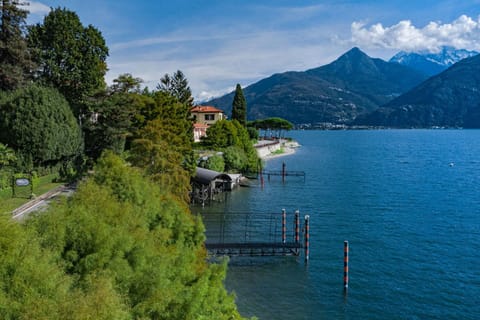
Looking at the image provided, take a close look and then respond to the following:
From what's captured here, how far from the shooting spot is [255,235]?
40.0 metres

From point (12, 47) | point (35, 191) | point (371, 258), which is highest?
point (12, 47)

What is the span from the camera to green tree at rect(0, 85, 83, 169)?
41812 millimetres

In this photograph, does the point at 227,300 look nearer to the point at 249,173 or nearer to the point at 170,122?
the point at 170,122

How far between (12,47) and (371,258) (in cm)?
3930

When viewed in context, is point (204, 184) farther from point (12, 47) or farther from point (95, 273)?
point (95, 273)

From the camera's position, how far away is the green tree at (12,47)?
143ft

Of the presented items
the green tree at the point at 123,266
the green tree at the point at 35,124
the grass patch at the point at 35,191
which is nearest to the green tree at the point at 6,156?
the green tree at the point at 35,124

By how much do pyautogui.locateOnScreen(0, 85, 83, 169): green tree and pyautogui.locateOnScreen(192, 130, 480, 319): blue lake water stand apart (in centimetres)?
1796

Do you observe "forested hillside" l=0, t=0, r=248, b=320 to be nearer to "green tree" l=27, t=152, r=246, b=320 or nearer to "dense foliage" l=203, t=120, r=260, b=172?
"green tree" l=27, t=152, r=246, b=320

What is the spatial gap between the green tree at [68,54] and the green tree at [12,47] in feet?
8.13

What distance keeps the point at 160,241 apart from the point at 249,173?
64.1 meters

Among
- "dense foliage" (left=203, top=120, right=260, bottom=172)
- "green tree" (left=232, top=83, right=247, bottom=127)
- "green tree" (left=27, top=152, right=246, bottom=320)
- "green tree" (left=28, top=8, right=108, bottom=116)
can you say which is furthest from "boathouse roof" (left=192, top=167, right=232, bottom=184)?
"green tree" (left=232, top=83, right=247, bottom=127)

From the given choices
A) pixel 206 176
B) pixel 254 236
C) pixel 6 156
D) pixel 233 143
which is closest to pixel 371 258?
pixel 254 236

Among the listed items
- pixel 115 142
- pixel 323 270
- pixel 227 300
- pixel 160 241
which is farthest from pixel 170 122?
pixel 227 300
